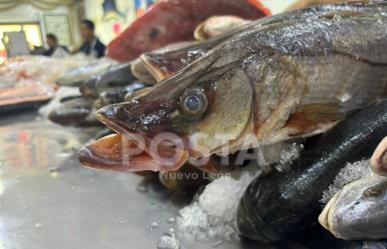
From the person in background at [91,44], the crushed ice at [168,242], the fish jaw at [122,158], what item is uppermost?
the fish jaw at [122,158]

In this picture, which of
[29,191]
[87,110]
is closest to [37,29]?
[87,110]

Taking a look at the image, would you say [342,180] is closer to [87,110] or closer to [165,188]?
[165,188]

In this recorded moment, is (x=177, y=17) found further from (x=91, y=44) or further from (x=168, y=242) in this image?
(x=91, y=44)

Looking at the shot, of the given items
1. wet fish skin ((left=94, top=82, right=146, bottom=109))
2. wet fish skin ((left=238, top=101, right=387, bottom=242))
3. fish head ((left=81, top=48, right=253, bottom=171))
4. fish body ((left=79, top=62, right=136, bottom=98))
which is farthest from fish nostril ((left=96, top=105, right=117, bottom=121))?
fish body ((left=79, top=62, right=136, bottom=98))

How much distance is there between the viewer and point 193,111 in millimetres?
579

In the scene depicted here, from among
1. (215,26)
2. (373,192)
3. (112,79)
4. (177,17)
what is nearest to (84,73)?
(112,79)

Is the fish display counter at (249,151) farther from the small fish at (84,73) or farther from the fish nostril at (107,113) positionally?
the small fish at (84,73)

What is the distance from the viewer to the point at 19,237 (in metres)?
0.82

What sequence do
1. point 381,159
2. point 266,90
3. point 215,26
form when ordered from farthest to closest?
1. point 215,26
2. point 266,90
3. point 381,159

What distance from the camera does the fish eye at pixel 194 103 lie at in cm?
58

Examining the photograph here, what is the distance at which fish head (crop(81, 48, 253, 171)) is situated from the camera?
1.85 feet

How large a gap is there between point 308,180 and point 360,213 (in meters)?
0.13

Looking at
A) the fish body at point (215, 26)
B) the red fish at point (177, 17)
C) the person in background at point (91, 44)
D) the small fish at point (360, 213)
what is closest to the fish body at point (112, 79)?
the red fish at point (177, 17)

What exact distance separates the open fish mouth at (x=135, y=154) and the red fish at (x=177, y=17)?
100cm
